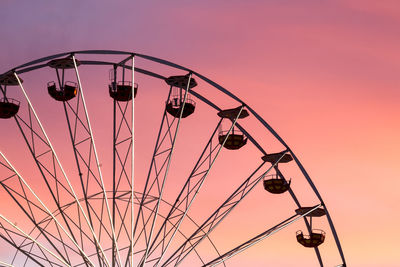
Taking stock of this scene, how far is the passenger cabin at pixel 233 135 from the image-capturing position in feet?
117

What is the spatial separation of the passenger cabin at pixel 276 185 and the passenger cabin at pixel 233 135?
9.08ft

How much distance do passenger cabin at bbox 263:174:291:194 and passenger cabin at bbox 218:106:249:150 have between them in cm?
277

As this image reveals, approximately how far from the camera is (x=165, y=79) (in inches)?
1362

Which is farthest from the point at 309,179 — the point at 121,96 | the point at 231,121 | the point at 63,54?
the point at 63,54

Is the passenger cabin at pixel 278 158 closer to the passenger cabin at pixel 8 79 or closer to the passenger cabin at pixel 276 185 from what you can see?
the passenger cabin at pixel 276 185

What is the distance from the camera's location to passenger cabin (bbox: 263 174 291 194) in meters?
39.2

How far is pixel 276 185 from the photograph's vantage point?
129 feet

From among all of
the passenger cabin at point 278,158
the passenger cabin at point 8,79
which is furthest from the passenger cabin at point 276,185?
the passenger cabin at point 8,79

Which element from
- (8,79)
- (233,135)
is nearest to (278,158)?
(233,135)

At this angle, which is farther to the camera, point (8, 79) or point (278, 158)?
point (278, 158)

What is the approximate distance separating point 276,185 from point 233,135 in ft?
12.6

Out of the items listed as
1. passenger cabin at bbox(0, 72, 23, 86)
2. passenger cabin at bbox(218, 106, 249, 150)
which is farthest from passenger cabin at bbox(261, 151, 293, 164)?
passenger cabin at bbox(0, 72, 23, 86)

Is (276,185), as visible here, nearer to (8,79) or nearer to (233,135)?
(233,135)

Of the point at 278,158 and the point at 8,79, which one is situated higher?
the point at 8,79
